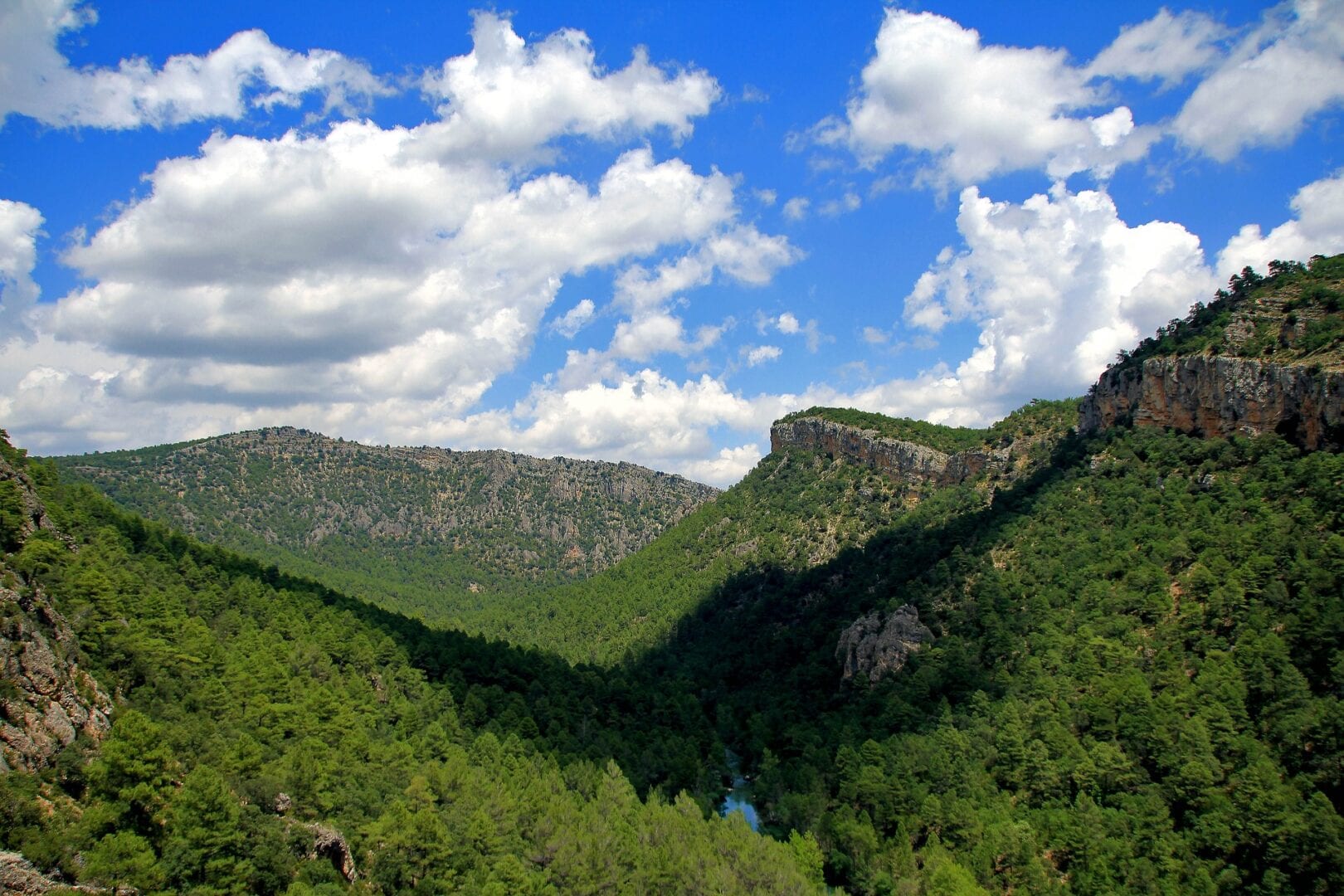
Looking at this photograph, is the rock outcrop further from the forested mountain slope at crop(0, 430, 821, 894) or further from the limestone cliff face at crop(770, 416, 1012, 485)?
the limestone cliff face at crop(770, 416, 1012, 485)

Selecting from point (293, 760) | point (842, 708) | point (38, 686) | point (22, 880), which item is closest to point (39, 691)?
point (38, 686)

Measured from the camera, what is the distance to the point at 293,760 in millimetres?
47625

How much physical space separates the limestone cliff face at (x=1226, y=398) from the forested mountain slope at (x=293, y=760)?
59901mm

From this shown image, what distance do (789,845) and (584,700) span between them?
36.5 meters

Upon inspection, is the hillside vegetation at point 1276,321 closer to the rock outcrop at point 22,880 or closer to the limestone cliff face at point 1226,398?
the limestone cliff face at point 1226,398

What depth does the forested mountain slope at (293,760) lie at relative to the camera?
3519 cm

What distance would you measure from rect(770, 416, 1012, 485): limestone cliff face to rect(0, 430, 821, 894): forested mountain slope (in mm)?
76000

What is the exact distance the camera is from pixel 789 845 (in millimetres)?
57188

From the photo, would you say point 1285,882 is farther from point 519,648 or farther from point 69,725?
point 519,648

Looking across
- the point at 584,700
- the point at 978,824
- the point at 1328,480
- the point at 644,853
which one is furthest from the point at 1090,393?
the point at 644,853

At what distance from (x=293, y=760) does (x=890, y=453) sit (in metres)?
126

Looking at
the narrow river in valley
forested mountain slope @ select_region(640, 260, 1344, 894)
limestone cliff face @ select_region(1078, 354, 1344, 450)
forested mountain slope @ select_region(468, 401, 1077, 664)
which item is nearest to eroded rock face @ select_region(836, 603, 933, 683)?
forested mountain slope @ select_region(640, 260, 1344, 894)

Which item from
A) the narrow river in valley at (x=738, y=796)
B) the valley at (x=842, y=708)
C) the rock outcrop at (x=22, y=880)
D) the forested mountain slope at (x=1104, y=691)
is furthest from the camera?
the narrow river in valley at (x=738, y=796)

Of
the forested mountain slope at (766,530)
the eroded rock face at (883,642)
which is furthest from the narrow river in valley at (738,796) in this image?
the forested mountain slope at (766,530)
